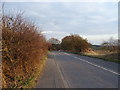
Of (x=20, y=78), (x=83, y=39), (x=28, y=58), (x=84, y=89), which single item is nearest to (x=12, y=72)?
(x=20, y=78)

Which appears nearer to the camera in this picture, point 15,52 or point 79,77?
point 15,52

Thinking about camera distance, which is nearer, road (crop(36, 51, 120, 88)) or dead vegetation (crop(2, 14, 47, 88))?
dead vegetation (crop(2, 14, 47, 88))

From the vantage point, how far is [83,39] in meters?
73.9

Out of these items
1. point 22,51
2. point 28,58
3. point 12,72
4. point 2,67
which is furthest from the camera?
point 28,58

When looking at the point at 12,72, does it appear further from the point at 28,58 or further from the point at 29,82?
the point at 28,58

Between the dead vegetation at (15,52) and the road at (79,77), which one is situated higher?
the dead vegetation at (15,52)

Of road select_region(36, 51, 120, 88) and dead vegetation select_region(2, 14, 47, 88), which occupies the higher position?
dead vegetation select_region(2, 14, 47, 88)

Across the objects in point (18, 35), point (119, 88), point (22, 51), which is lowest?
point (119, 88)

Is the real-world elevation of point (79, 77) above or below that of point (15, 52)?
below

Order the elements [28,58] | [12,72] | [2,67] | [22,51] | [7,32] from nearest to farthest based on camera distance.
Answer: [2,67]
[12,72]
[7,32]
[22,51]
[28,58]

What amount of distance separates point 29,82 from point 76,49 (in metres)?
67.3

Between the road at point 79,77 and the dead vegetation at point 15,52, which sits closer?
the dead vegetation at point 15,52

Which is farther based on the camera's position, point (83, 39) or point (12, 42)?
point (83, 39)

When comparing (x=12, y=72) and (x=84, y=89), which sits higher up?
(x=12, y=72)
